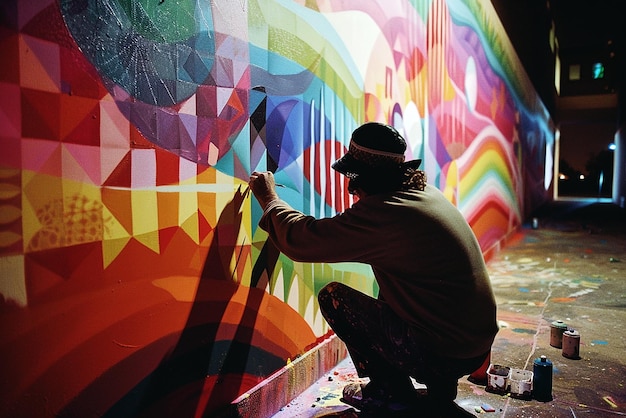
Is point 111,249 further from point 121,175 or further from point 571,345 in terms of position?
point 571,345

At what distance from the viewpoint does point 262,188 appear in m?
2.33

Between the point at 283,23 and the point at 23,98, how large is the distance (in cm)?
154

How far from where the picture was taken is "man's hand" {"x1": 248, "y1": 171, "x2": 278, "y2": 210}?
2.31 metres

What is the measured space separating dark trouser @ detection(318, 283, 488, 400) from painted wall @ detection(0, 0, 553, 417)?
1.32ft

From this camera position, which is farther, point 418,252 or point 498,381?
point 498,381

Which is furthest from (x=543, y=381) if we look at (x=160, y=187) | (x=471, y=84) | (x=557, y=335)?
(x=471, y=84)

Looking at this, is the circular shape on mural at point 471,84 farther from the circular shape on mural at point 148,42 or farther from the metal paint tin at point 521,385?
the circular shape on mural at point 148,42

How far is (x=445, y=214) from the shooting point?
2127 mm

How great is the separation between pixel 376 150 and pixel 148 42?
42.7 inches

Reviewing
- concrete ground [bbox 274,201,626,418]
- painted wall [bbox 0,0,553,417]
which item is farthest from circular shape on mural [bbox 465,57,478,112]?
painted wall [bbox 0,0,553,417]

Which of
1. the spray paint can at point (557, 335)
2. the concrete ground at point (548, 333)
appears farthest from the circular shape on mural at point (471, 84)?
the spray paint can at point (557, 335)

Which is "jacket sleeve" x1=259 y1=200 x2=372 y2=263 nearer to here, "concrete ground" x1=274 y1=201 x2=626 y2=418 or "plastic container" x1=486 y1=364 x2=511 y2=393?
"concrete ground" x1=274 y1=201 x2=626 y2=418

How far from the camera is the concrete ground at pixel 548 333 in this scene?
2.65 m

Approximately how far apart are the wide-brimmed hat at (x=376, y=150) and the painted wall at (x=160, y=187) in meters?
0.54
